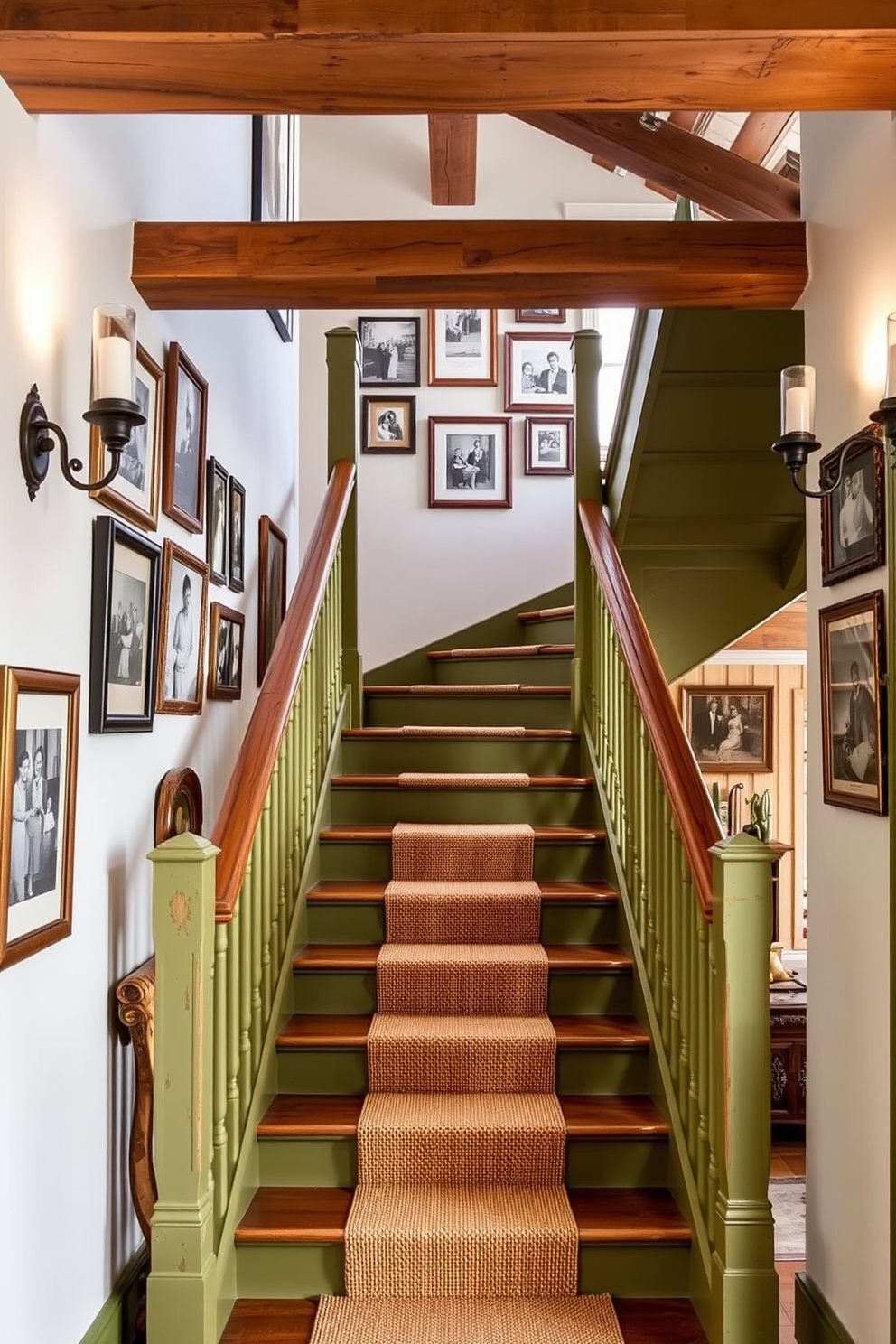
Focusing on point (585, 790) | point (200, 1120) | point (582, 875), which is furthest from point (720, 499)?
point (200, 1120)

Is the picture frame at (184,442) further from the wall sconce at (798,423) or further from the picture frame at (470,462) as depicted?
the picture frame at (470,462)

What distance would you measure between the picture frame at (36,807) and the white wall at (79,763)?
57 millimetres

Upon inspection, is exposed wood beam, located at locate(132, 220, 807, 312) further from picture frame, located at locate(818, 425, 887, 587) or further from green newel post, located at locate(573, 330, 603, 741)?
green newel post, located at locate(573, 330, 603, 741)

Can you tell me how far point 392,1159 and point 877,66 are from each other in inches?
93.8

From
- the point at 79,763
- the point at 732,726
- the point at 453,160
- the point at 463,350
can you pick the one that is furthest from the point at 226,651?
the point at 732,726

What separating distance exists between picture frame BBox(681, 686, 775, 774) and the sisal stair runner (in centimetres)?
411

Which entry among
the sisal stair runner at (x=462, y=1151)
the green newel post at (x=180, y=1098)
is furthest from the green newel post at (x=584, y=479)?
the green newel post at (x=180, y=1098)

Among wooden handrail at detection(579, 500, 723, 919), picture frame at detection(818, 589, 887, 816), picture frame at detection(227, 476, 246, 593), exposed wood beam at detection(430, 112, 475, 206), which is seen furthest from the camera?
exposed wood beam at detection(430, 112, 475, 206)

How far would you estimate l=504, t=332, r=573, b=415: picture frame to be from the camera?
18.7 ft

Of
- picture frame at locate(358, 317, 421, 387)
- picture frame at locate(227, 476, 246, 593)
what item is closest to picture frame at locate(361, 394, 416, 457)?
picture frame at locate(358, 317, 421, 387)

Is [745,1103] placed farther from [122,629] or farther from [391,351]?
[391,351]

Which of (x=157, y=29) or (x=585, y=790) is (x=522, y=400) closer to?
(x=585, y=790)

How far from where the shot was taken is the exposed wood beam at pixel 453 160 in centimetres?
479

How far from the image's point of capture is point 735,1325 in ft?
6.82
